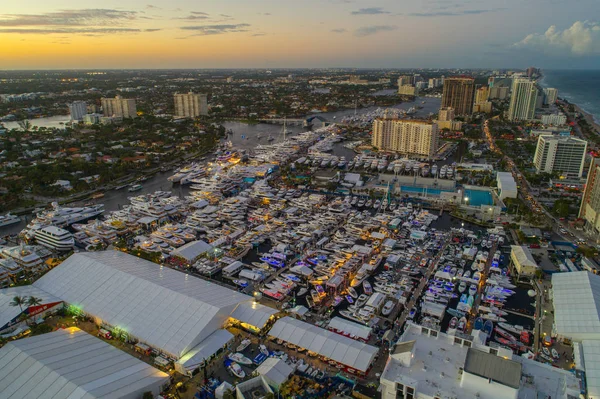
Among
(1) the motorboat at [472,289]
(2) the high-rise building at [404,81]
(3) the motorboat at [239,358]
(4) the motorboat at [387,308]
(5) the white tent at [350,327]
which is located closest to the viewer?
(3) the motorboat at [239,358]

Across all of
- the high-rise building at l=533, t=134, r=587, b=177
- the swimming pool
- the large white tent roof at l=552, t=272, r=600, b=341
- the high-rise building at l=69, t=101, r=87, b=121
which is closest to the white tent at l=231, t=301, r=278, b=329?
the large white tent roof at l=552, t=272, r=600, b=341

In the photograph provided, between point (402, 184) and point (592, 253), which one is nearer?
point (592, 253)

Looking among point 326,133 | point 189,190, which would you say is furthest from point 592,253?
point 326,133

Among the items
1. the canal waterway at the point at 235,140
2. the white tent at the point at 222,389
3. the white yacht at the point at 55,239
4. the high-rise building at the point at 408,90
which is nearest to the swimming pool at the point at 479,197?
the canal waterway at the point at 235,140

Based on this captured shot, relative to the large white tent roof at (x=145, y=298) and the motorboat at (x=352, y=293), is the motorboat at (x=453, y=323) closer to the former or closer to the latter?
the motorboat at (x=352, y=293)

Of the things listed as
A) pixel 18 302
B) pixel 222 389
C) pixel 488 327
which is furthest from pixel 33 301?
pixel 488 327

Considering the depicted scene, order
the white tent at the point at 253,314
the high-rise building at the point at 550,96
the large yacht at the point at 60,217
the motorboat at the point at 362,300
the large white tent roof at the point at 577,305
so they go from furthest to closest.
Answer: the high-rise building at the point at 550,96 → the large yacht at the point at 60,217 → the motorboat at the point at 362,300 → the white tent at the point at 253,314 → the large white tent roof at the point at 577,305

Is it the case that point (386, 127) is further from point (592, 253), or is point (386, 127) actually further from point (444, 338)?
point (444, 338)
